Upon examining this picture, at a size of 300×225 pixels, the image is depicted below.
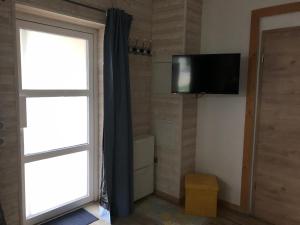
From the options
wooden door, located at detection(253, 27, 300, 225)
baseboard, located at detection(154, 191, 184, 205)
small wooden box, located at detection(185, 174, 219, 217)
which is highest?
wooden door, located at detection(253, 27, 300, 225)

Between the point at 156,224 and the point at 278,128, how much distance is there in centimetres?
157

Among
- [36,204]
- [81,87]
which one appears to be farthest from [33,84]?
[36,204]

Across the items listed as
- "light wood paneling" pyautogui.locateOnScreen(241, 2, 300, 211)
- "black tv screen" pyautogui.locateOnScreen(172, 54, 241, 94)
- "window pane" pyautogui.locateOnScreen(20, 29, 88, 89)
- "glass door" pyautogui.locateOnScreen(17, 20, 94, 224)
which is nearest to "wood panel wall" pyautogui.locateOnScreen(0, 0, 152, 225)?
"glass door" pyautogui.locateOnScreen(17, 20, 94, 224)

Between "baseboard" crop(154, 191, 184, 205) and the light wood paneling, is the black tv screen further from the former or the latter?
"baseboard" crop(154, 191, 184, 205)

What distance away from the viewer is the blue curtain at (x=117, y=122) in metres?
2.40

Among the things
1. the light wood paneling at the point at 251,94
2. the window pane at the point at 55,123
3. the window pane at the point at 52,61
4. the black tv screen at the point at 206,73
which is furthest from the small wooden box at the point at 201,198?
the window pane at the point at 52,61

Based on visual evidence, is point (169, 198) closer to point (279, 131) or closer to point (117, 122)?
point (117, 122)

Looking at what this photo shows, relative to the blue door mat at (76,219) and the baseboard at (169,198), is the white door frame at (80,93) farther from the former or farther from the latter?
the baseboard at (169,198)

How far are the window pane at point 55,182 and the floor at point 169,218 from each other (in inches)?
11.2

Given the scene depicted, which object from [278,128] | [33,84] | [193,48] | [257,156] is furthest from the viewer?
[193,48]

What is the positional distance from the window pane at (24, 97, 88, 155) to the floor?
0.85m

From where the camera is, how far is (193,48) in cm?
280

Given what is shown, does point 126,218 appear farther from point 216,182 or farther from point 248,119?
point 248,119

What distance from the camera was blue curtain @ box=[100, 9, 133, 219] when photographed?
240 cm
